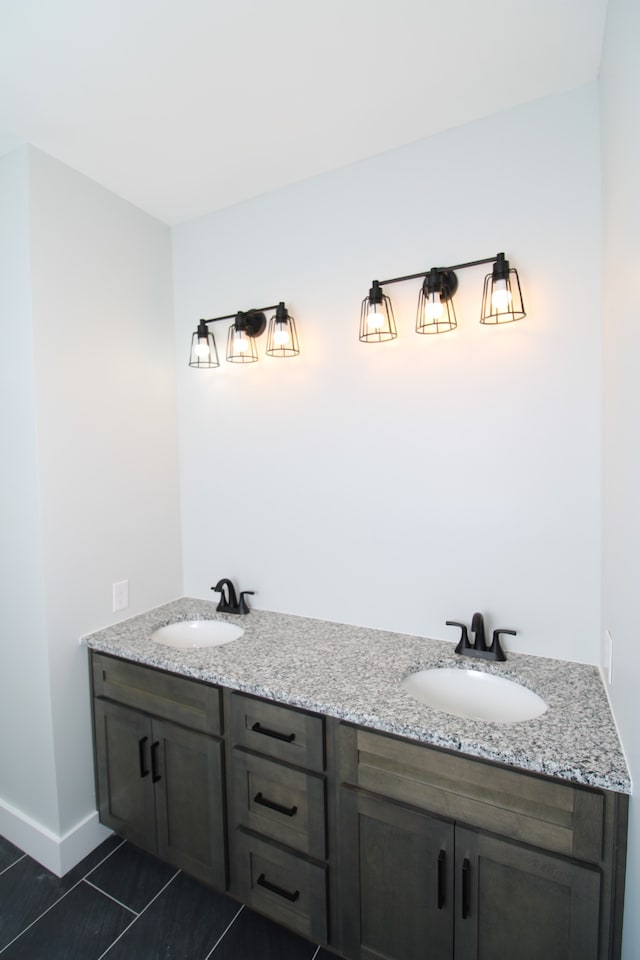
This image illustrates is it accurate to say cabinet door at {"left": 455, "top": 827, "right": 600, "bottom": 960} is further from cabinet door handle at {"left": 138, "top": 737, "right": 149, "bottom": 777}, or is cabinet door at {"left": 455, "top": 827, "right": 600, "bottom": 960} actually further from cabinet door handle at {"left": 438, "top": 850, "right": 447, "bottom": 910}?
cabinet door handle at {"left": 138, "top": 737, "right": 149, "bottom": 777}

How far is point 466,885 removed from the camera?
1223 mm

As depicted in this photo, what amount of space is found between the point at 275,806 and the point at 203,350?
6.03 ft

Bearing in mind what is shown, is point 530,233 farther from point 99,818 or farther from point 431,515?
point 99,818

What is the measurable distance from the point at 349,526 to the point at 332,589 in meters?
0.29

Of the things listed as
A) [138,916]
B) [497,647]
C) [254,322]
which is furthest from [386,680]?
[254,322]

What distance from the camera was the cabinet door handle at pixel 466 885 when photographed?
1.22 m

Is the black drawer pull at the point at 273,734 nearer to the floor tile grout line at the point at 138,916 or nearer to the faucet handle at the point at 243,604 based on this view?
the faucet handle at the point at 243,604

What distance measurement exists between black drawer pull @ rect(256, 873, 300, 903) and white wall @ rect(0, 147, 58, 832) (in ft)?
2.97

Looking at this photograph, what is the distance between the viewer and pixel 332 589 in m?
2.07

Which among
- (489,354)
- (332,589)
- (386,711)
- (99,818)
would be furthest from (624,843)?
(99,818)

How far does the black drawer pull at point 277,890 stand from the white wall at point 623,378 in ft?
3.00

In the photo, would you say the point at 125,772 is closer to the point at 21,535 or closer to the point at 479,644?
the point at 21,535

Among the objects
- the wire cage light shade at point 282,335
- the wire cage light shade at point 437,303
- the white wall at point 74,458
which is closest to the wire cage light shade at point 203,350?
the white wall at point 74,458

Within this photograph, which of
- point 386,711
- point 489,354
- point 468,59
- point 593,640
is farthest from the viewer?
point 489,354
